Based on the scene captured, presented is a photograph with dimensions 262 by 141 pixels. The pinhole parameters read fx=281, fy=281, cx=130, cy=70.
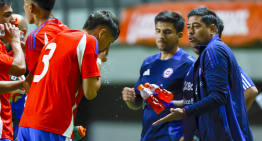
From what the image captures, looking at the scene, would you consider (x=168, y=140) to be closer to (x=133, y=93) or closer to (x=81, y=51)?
(x=133, y=93)

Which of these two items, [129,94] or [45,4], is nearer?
[45,4]

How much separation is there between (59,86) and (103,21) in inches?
23.1

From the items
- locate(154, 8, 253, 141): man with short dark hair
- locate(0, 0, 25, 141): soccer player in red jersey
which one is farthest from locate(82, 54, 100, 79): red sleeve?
locate(0, 0, 25, 141): soccer player in red jersey

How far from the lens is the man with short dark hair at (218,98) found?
5.82ft

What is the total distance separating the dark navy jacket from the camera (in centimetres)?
177

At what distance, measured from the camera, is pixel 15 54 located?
2221 millimetres

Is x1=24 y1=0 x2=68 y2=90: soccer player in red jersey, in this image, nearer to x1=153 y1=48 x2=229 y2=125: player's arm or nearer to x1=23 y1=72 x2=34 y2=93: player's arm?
x1=23 y1=72 x2=34 y2=93: player's arm

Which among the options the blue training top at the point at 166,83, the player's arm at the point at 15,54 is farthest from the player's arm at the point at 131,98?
the player's arm at the point at 15,54

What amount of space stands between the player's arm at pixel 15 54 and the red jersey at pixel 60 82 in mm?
558

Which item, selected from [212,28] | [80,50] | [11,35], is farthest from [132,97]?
[11,35]

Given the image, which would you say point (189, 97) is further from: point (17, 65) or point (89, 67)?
→ point (17, 65)

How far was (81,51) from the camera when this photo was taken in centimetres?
166

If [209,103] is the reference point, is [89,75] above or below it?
above

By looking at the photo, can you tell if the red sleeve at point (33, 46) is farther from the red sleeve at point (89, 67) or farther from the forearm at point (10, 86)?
the red sleeve at point (89, 67)
